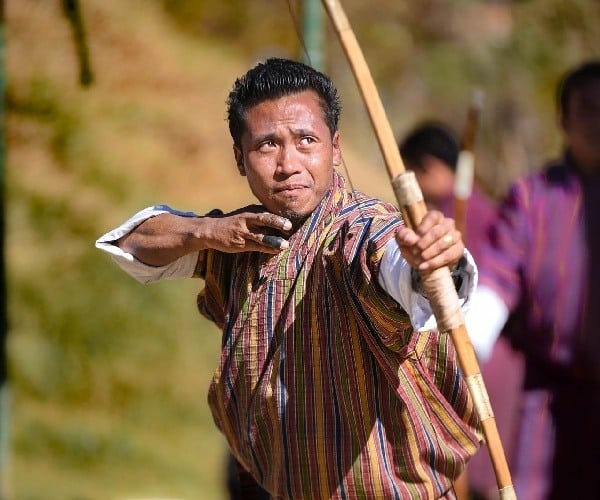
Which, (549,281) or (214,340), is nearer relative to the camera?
(549,281)

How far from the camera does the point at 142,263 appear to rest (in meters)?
2.90

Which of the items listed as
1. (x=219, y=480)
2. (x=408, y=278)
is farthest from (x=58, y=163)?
(x=408, y=278)

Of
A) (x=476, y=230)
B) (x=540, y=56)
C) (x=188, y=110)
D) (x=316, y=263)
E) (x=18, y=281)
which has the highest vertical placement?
(x=540, y=56)

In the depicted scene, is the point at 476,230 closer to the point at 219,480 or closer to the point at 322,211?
the point at 219,480

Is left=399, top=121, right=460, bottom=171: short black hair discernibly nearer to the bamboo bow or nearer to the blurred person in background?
the blurred person in background

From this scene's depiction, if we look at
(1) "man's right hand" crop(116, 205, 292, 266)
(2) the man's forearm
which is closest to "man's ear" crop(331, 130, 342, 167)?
(1) "man's right hand" crop(116, 205, 292, 266)

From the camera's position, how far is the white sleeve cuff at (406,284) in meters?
2.29

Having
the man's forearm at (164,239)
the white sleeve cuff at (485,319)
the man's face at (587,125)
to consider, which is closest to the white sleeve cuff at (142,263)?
the man's forearm at (164,239)

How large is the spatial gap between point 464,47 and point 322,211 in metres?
8.20

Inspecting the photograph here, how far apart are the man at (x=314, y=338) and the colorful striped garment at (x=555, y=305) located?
165 centimetres

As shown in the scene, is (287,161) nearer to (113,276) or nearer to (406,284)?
(406,284)

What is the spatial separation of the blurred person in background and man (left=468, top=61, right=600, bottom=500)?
94 cm

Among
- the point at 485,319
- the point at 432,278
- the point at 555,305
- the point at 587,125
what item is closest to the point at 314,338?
the point at 432,278

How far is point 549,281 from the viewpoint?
14.4ft
